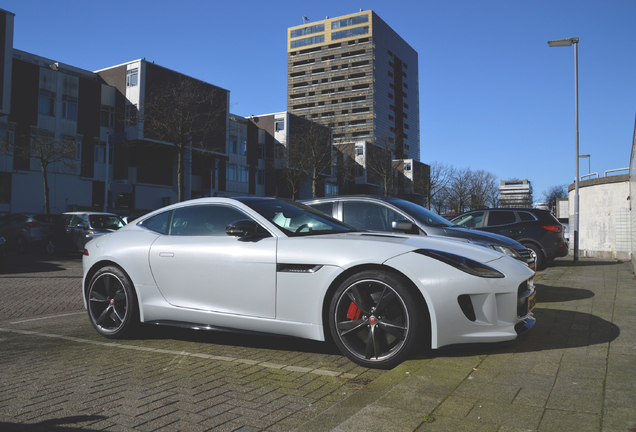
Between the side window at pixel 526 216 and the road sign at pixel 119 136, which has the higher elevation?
the road sign at pixel 119 136

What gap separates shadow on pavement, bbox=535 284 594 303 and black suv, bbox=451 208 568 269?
338 cm

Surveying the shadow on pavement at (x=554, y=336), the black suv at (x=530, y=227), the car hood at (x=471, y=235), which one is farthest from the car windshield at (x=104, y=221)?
the shadow on pavement at (x=554, y=336)

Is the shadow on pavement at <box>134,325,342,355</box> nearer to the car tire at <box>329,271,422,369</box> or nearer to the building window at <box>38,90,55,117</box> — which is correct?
the car tire at <box>329,271,422,369</box>

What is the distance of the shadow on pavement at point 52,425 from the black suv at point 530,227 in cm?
1025

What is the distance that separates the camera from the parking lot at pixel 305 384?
105 inches

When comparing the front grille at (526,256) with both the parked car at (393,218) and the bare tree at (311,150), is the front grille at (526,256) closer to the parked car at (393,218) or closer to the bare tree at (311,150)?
the parked car at (393,218)

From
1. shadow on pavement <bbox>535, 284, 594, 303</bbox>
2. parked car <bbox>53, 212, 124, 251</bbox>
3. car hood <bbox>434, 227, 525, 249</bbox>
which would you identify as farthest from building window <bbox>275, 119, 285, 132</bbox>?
car hood <bbox>434, 227, 525, 249</bbox>

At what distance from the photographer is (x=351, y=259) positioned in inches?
150

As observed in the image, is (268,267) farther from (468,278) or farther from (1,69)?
(1,69)

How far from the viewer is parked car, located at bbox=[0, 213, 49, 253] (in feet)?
59.8

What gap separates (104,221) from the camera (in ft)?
56.3

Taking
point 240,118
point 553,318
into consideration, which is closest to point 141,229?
point 553,318

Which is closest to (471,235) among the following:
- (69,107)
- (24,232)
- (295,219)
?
(295,219)

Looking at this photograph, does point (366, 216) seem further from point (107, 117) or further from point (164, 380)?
point (107, 117)
